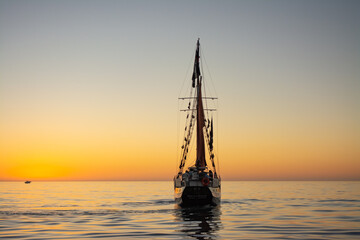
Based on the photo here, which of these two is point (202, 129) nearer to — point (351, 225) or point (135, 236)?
point (351, 225)

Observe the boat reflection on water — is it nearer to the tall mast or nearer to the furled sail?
the tall mast

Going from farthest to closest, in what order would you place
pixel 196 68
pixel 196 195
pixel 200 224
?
pixel 196 68 → pixel 196 195 → pixel 200 224

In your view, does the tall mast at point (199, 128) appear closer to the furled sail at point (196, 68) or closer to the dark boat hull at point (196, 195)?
the furled sail at point (196, 68)

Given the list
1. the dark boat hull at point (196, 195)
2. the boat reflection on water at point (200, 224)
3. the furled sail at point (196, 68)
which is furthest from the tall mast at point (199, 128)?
the boat reflection on water at point (200, 224)

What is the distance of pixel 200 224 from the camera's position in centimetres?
3991

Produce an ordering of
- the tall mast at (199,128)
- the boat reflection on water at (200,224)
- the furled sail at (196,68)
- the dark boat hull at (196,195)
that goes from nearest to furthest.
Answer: the boat reflection on water at (200,224)
the dark boat hull at (196,195)
the tall mast at (199,128)
the furled sail at (196,68)

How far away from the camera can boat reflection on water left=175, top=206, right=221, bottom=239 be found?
32.8m

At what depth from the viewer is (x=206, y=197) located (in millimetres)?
55656

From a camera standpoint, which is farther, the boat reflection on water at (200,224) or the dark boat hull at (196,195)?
the dark boat hull at (196,195)

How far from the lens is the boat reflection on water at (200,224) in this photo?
32812mm

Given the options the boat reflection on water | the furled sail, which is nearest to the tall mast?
the furled sail

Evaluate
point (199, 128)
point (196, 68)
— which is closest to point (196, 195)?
point (199, 128)

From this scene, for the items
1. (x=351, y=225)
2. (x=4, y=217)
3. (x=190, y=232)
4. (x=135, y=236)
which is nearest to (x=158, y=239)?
(x=135, y=236)

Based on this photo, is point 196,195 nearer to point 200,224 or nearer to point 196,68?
point 200,224
